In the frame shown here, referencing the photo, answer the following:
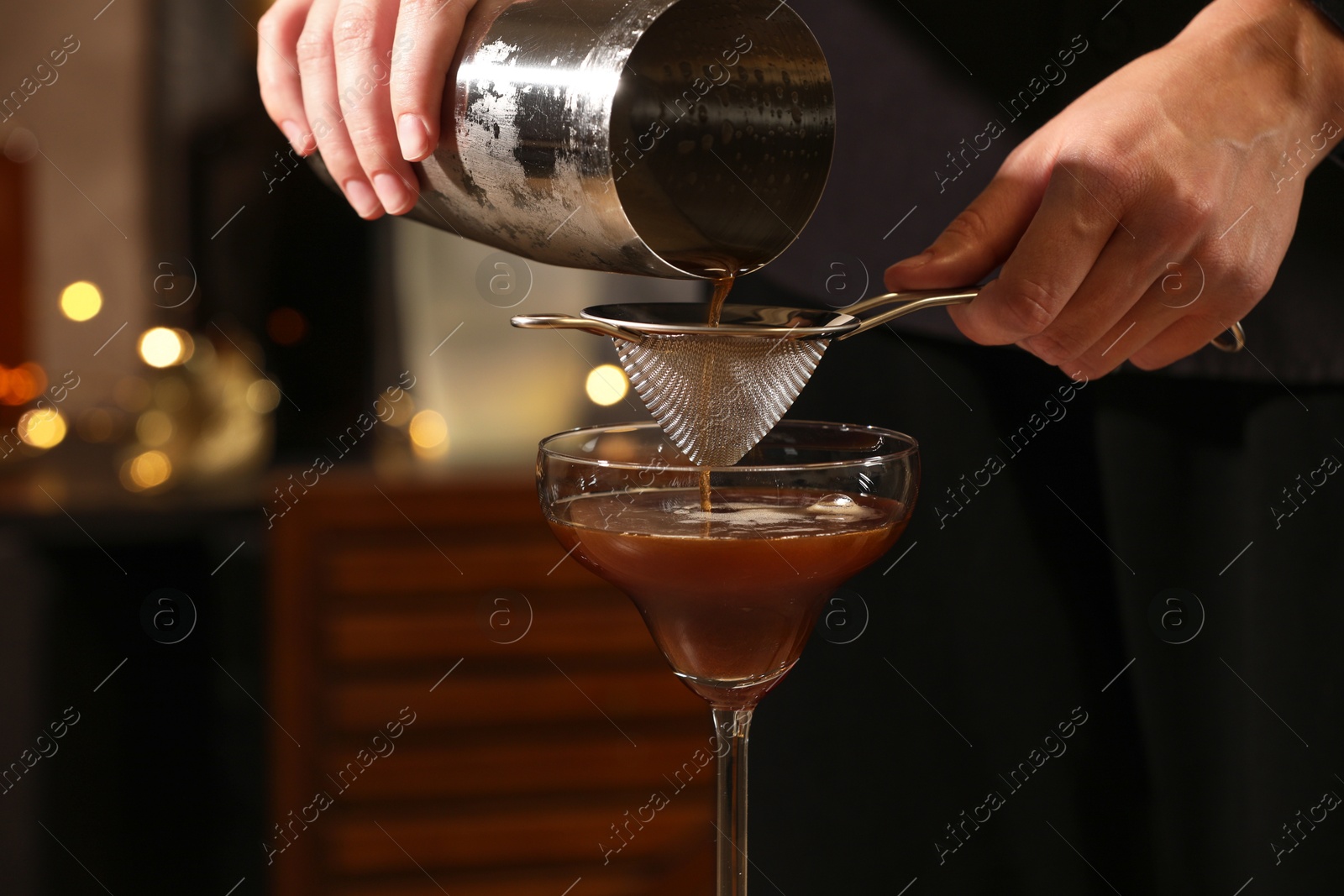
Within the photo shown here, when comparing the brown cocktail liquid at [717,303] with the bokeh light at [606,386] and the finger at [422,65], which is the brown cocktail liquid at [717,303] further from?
the bokeh light at [606,386]

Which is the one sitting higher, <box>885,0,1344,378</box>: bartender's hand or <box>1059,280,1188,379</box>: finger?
<box>885,0,1344,378</box>: bartender's hand

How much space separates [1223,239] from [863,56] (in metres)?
0.34

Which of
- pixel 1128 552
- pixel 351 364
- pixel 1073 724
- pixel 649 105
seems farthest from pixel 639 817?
pixel 649 105

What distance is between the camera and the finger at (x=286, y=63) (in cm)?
88

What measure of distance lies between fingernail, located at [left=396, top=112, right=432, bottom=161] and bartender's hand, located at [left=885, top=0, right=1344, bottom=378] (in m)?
0.28

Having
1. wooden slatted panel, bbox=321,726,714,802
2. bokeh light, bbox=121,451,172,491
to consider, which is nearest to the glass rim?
wooden slatted panel, bbox=321,726,714,802

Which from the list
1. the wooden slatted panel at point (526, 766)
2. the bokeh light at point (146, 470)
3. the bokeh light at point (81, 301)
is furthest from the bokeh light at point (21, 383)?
the wooden slatted panel at point (526, 766)

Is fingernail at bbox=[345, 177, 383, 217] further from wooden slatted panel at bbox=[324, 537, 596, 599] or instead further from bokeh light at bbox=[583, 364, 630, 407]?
bokeh light at bbox=[583, 364, 630, 407]

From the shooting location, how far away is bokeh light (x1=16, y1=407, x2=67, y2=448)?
202cm

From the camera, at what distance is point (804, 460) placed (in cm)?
72

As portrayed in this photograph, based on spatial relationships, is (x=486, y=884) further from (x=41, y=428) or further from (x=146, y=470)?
(x=41, y=428)

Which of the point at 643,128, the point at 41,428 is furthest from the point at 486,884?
the point at 643,128

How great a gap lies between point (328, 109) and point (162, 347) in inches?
58.8

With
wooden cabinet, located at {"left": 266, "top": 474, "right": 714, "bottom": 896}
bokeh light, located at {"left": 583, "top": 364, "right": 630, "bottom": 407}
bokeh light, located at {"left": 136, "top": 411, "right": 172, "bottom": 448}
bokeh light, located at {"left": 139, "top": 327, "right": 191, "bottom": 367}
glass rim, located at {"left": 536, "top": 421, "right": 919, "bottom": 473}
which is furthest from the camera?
bokeh light, located at {"left": 583, "top": 364, "right": 630, "bottom": 407}
